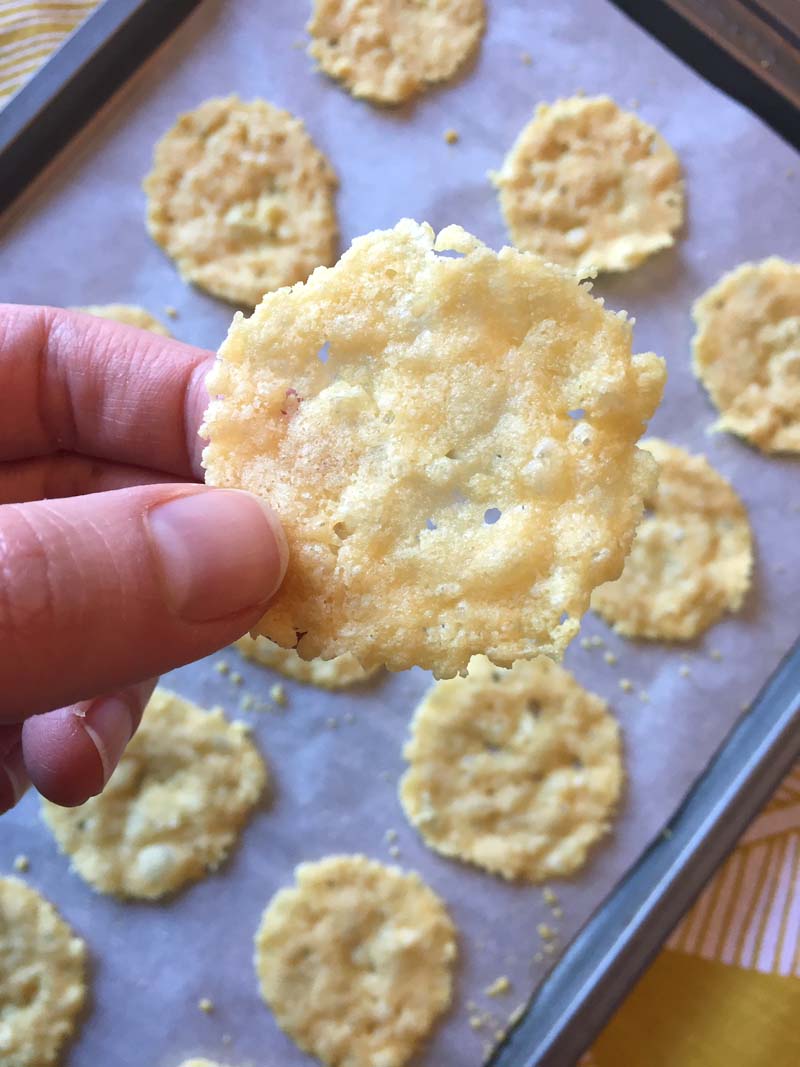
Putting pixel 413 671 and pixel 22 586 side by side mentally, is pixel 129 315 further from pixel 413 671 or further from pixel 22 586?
pixel 22 586

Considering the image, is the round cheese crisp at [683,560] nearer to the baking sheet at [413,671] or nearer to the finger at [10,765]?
the baking sheet at [413,671]

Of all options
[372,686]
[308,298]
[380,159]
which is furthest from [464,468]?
[380,159]

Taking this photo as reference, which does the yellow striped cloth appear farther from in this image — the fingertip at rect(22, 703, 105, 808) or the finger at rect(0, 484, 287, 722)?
the finger at rect(0, 484, 287, 722)

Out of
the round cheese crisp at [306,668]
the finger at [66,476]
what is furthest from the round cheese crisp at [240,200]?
the round cheese crisp at [306,668]

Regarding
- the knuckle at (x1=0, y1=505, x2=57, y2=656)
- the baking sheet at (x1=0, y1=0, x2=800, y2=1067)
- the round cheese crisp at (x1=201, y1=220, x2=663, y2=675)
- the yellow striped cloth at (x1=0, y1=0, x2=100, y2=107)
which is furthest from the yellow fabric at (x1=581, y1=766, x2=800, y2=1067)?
the yellow striped cloth at (x1=0, y1=0, x2=100, y2=107)

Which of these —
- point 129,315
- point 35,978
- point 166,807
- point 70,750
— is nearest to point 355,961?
point 166,807

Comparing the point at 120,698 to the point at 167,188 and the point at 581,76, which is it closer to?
the point at 167,188
